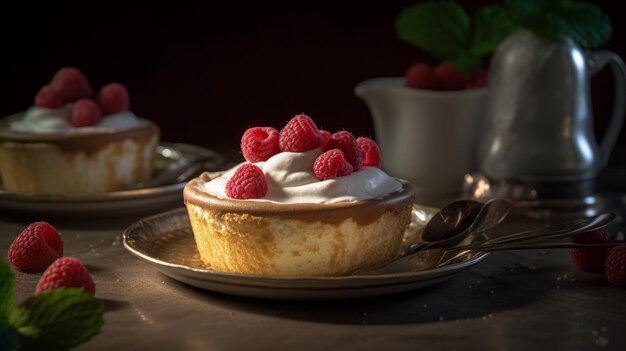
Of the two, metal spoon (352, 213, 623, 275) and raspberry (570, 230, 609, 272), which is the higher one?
metal spoon (352, 213, 623, 275)

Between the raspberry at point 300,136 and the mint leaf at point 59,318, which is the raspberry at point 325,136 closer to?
the raspberry at point 300,136

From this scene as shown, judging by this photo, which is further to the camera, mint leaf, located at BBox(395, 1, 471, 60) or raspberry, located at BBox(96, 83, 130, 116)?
mint leaf, located at BBox(395, 1, 471, 60)

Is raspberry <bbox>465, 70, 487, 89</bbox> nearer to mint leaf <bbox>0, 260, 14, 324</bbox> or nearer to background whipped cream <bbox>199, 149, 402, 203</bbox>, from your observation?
background whipped cream <bbox>199, 149, 402, 203</bbox>

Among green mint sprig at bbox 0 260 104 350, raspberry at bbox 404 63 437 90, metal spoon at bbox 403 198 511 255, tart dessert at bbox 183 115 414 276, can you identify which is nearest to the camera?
green mint sprig at bbox 0 260 104 350

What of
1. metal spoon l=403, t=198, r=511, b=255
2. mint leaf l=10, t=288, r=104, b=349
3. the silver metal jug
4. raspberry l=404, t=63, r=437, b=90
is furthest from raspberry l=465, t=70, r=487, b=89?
mint leaf l=10, t=288, r=104, b=349

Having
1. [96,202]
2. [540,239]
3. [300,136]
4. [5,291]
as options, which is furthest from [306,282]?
[96,202]

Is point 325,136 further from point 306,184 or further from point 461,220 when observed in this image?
point 461,220
